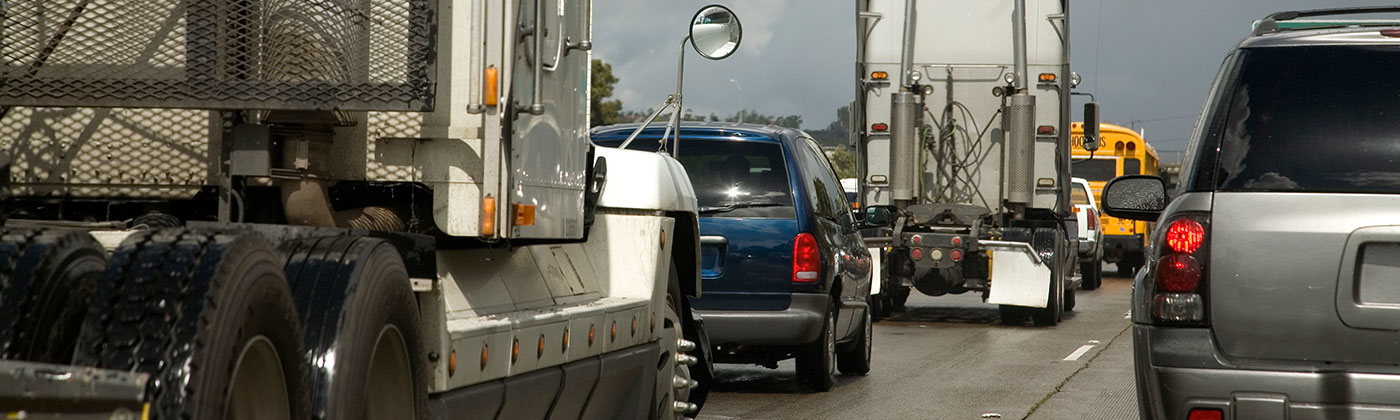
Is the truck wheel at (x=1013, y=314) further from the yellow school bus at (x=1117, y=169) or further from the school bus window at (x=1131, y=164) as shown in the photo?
the school bus window at (x=1131, y=164)

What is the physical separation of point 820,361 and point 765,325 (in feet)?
1.79

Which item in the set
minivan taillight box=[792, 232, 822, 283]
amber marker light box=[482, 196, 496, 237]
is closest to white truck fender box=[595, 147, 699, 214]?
amber marker light box=[482, 196, 496, 237]

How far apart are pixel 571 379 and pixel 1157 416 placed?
1892 mm

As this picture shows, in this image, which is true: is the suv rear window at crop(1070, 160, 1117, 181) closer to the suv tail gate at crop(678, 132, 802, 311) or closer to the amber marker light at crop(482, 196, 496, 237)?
the suv tail gate at crop(678, 132, 802, 311)

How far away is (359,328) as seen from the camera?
3699 mm

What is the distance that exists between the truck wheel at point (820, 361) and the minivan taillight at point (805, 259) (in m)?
0.28

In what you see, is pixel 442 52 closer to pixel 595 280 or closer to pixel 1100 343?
pixel 595 280

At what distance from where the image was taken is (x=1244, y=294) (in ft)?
17.0

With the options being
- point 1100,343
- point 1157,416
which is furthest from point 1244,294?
point 1100,343

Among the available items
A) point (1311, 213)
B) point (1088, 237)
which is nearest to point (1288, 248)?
point (1311, 213)

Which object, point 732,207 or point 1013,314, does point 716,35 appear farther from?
point 1013,314

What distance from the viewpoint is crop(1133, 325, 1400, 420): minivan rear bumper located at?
16.4 ft

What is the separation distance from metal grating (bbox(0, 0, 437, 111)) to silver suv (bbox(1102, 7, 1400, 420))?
8.08 ft

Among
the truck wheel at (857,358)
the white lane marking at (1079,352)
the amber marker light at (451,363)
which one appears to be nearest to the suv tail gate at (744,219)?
the truck wheel at (857,358)
